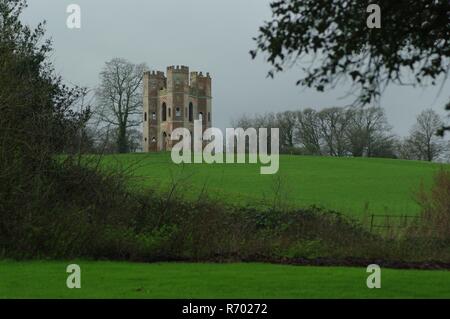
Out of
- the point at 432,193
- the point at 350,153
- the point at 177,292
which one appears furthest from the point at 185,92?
the point at 177,292

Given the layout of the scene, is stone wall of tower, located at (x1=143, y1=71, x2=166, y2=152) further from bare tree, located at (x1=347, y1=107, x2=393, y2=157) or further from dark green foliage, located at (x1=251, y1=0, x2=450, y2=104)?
dark green foliage, located at (x1=251, y1=0, x2=450, y2=104)

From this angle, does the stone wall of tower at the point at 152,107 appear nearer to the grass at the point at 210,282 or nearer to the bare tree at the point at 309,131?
the bare tree at the point at 309,131

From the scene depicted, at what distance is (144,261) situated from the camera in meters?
15.2

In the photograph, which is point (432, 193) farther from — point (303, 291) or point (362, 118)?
point (362, 118)

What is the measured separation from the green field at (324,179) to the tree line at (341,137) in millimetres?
14650

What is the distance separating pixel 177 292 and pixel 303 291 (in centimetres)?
206

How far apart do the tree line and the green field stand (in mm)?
14650

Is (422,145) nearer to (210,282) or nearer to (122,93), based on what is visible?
(122,93)

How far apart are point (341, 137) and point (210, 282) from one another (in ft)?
263

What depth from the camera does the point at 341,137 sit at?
8850cm

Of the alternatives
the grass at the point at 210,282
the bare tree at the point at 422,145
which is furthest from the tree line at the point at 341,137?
the grass at the point at 210,282

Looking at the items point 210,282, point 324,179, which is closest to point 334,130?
point 324,179

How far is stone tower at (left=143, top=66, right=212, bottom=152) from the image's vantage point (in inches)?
3578

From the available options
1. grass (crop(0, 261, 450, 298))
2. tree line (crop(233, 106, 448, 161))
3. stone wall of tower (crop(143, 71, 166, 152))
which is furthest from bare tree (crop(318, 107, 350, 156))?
grass (crop(0, 261, 450, 298))
